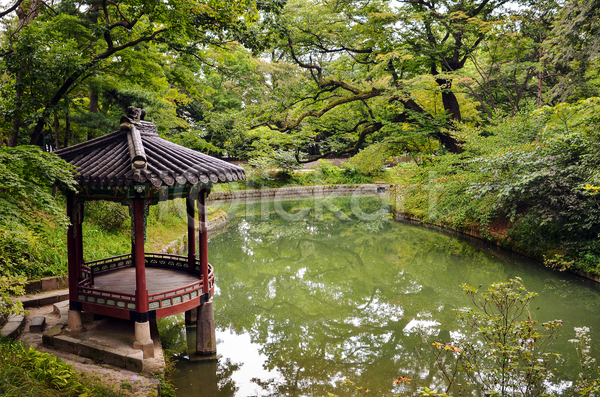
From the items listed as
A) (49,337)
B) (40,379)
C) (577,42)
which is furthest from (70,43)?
(577,42)

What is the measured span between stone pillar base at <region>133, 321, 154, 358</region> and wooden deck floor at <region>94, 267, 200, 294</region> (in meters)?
0.68

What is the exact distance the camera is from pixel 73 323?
197 inches

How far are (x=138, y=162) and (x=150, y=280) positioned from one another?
8.35 ft

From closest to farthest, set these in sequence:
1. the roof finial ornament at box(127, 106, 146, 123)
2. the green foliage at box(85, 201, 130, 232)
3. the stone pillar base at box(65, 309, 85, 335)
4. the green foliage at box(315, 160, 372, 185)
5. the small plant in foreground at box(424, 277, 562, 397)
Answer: the small plant in foreground at box(424, 277, 562, 397)
the stone pillar base at box(65, 309, 85, 335)
the roof finial ornament at box(127, 106, 146, 123)
the green foliage at box(85, 201, 130, 232)
the green foliage at box(315, 160, 372, 185)

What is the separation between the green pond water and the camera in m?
5.05

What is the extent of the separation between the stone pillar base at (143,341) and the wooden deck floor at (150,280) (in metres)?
0.68

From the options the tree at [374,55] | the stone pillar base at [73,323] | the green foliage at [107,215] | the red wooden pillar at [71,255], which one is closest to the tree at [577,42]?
the tree at [374,55]

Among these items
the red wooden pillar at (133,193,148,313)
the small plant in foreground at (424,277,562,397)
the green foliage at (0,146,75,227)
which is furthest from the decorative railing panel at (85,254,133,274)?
the small plant in foreground at (424,277,562,397)

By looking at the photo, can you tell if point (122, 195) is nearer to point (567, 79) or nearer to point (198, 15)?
point (198, 15)

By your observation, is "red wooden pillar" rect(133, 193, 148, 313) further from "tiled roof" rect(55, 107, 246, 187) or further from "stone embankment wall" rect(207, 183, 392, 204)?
"stone embankment wall" rect(207, 183, 392, 204)

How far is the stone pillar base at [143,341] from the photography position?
4.63m

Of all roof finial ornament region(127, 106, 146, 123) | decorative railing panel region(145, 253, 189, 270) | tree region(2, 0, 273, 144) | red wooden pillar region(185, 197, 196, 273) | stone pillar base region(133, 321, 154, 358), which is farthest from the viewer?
decorative railing panel region(145, 253, 189, 270)

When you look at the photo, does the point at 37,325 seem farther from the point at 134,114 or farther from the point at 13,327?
the point at 134,114

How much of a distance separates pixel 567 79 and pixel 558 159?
3.63 m
